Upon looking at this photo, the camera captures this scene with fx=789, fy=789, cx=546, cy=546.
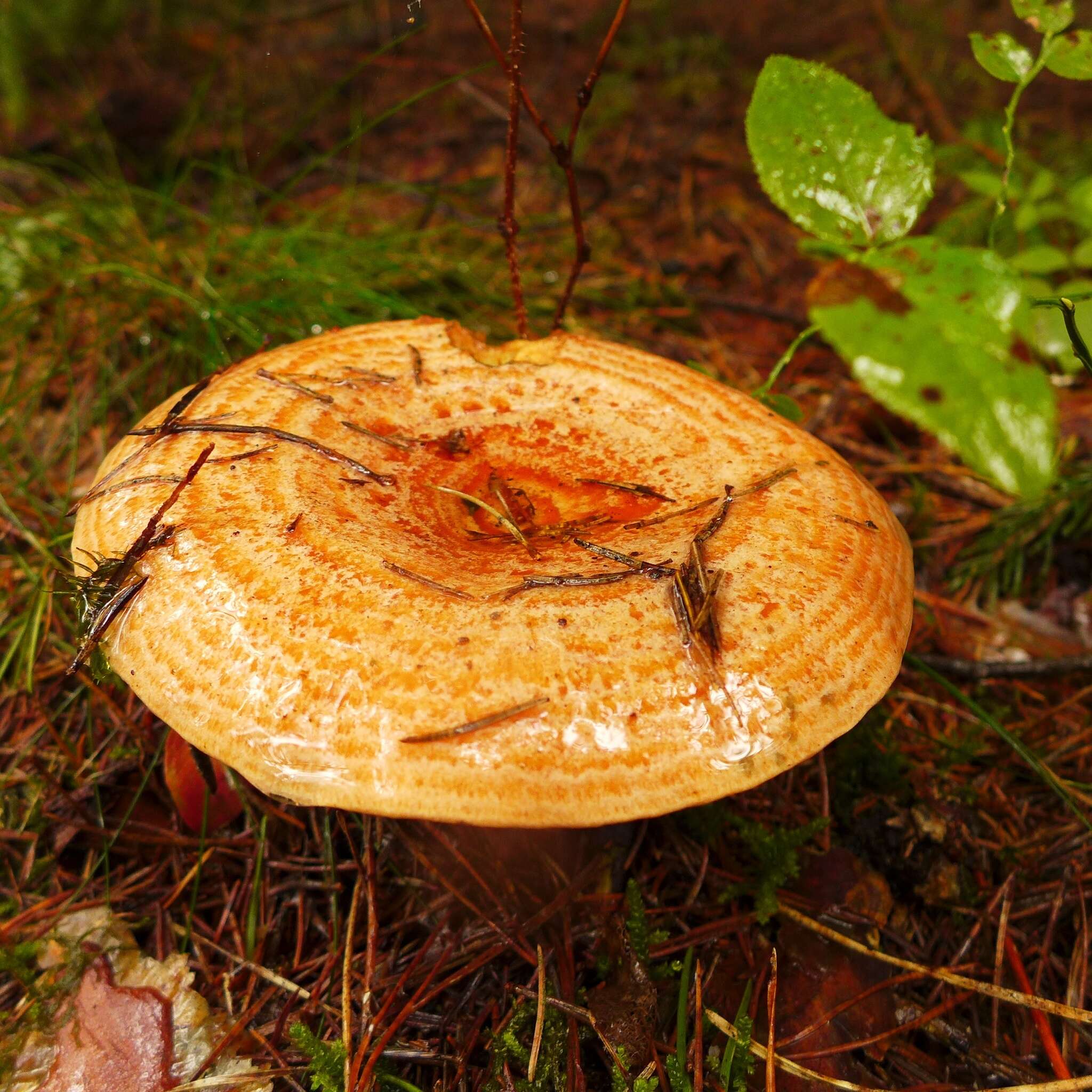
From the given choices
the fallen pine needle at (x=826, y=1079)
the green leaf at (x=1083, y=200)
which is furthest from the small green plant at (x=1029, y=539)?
the fallen pine needle at (x=826, y=1079)

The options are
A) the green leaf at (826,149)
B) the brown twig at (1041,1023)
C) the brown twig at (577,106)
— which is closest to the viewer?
the brown twig at (1041,1023)

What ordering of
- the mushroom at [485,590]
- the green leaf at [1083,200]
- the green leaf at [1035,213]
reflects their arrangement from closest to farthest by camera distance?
the mushroom at [485,590]
the green leaf at [1083,200]
the green leaf at [1035,213]

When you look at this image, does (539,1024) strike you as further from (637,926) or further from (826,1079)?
(826,1079)

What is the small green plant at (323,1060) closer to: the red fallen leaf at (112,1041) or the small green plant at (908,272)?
the red fallen leaf at (112,1041)

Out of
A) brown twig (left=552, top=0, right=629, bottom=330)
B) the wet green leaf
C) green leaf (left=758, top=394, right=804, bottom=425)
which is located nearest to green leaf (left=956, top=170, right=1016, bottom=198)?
the wet green leaf

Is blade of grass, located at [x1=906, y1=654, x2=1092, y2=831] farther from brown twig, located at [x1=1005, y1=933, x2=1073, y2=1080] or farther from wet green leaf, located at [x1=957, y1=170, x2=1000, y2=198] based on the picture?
wet green leaf, located at [x1=957, y1=170, x2=1000, y2=198]

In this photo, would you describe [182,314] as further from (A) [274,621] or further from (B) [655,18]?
(B) [655,18]

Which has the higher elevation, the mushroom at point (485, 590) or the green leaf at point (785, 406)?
the mushroom at point (485, 590)
